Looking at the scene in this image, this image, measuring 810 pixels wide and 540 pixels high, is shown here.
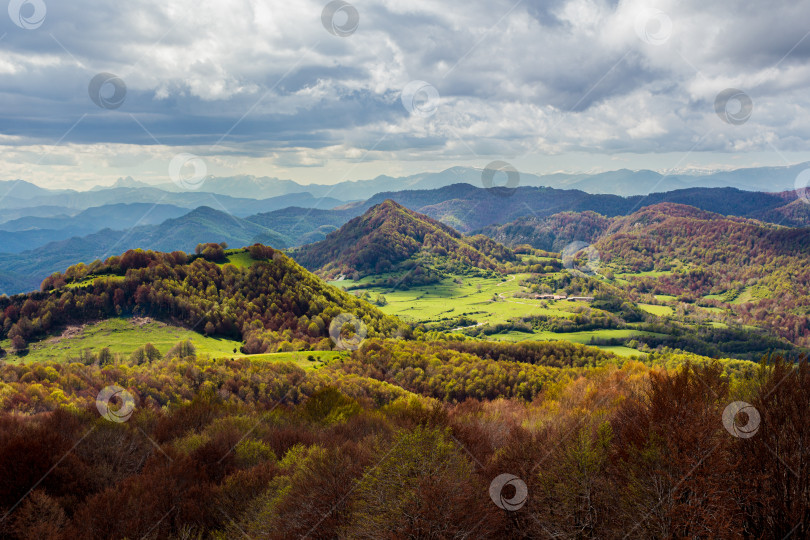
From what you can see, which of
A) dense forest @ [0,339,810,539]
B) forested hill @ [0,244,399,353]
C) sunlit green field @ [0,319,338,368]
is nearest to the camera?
dense forest @ [0,339,810,539]

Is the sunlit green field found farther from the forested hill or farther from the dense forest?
the dense forest

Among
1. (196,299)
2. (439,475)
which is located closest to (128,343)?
(196,299)

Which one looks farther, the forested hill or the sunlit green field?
the forested hill

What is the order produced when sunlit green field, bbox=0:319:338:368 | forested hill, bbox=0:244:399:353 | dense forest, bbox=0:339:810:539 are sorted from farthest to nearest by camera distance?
forested hill, bbox=0:244:399:353 → sunlit green field, bbox=0:319:338:368 → dense forest, bbox=0:339:810:539

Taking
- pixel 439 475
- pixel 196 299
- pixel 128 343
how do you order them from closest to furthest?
pixel 439 475 → pixel 128 343 → pixel 196 299

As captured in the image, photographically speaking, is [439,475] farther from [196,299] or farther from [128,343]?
[196,299]

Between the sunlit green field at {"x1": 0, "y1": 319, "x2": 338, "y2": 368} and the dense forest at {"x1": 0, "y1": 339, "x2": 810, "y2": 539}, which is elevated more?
the dense forest at {"x1": 0, "y1": 339, "x2": 810, "y2": 539}

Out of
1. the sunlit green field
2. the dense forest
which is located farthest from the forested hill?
the dense forest

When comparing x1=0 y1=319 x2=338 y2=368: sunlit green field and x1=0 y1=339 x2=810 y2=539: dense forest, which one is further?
x1=0 y1=319 x2=338 y2=368: sunlit green field
